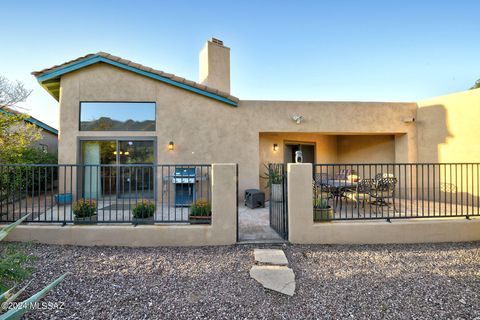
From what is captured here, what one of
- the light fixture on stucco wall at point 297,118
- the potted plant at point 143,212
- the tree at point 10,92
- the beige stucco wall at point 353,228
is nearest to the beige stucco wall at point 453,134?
the beige stucco wall at point 353,228

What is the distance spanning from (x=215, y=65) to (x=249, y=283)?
36.5 ft

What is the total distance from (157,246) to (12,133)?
5.84 meters

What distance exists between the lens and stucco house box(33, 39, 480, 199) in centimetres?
873

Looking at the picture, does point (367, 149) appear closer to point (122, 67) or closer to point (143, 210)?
point (143, 210)

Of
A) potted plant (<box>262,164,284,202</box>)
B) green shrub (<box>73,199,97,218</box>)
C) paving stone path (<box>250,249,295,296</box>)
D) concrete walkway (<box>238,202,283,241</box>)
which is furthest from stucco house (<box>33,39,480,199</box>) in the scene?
paving stone path (<box>250,249,295,296</box>)

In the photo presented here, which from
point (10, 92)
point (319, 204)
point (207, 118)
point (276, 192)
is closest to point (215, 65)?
point (207, 118)

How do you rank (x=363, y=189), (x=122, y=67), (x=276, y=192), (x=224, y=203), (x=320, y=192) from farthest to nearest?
(x=122, y=67) < (x=363, y=189) < (x=276, y=192) < (x=320, y=192) < (x=224, y=203)

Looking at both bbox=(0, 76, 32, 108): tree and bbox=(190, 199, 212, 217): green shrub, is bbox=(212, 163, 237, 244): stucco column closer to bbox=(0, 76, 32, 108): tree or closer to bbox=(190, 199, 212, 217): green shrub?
bbox=(190, 199, 212, 217): green shrub

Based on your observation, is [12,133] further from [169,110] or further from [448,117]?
[448,117]

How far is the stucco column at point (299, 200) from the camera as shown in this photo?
4.88m

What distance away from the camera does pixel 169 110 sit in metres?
9.01

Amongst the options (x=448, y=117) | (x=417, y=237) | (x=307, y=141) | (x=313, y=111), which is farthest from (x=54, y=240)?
(x=448, y=117)

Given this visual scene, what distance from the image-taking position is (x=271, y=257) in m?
4.21

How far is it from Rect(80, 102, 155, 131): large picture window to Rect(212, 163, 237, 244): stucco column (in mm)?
5239
